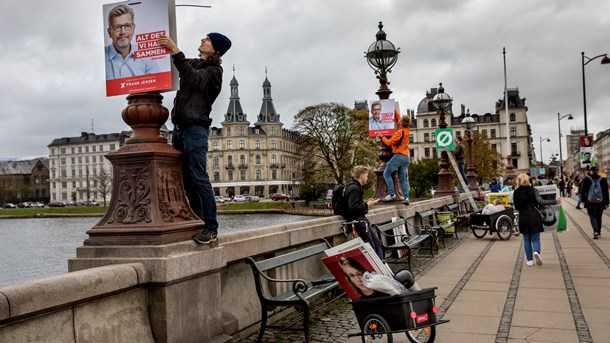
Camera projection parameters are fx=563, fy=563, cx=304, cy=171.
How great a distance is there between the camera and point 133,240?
4.52 m

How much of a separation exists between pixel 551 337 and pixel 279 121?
123 m

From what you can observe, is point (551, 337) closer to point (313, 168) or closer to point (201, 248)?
point (201, 248)

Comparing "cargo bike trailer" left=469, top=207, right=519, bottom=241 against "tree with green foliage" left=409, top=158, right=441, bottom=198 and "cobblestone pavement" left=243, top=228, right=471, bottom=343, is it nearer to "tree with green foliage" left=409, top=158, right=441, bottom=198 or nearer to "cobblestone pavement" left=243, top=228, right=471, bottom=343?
"cobblestone pavement" left=243, top=228, right=471, bottom=343

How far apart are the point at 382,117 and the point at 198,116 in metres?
6.93

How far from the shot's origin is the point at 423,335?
18.6ft

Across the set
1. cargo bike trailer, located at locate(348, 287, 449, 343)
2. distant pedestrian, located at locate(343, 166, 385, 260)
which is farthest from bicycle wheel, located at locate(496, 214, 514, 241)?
cargo bike trailer, located at locate(348, 287, 449, 343)

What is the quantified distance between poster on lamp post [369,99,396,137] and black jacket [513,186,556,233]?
8.93 ft

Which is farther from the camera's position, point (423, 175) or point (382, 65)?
point (423, 175)

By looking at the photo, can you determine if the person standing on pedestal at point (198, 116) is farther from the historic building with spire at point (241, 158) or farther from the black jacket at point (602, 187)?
the historic building with spire at point (241, 158)

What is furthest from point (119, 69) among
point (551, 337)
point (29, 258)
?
point (29, 258)

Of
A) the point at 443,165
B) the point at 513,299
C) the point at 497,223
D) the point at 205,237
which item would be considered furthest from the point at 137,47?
the point at 443,165

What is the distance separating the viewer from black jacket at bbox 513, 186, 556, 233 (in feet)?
33.0

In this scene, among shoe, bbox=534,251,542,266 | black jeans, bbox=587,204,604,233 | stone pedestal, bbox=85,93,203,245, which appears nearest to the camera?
stone pedestal, bbox=85,93,203,245

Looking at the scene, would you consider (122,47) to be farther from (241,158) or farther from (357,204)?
(241,158)
